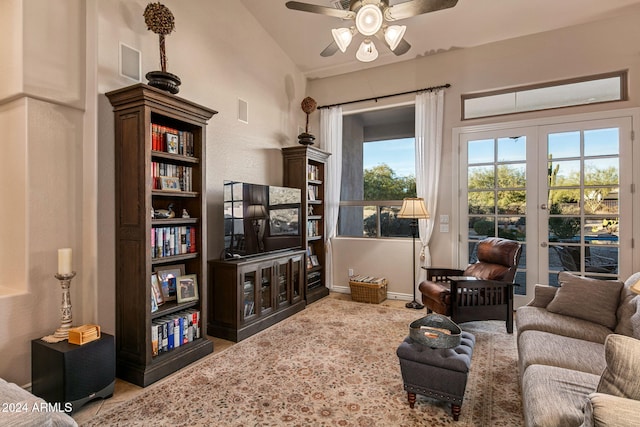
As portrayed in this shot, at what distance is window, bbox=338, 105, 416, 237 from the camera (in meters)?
5.27

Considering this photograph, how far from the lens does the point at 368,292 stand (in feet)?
15.9

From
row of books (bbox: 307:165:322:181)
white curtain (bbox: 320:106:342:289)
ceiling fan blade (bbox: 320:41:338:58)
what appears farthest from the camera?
white curtain (bbox: 320:106:342:289)

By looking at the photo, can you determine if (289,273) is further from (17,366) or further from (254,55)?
(254,55)

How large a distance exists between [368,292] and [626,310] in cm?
290

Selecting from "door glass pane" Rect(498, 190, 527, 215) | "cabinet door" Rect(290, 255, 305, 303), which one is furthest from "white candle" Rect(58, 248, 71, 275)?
"door glass pane" Rect(498, 190, 527, 215)

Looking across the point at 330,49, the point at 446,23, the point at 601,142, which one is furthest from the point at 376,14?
the point at 601,142

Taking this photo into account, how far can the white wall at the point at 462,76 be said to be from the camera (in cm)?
392

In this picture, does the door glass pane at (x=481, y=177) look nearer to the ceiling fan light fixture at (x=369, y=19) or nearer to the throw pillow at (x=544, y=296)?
the throw pillow at (x=544, y=296)

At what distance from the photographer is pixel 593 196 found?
4020mm

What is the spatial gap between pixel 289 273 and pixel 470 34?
3.90 m

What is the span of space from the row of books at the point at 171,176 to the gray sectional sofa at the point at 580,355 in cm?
295

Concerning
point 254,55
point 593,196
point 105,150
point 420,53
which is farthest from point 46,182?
point 593,196

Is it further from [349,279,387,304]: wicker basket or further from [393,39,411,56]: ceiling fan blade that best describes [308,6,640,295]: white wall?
[393,39,411,56]: ceiling fan blade

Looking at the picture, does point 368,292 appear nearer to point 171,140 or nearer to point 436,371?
point 436,371
